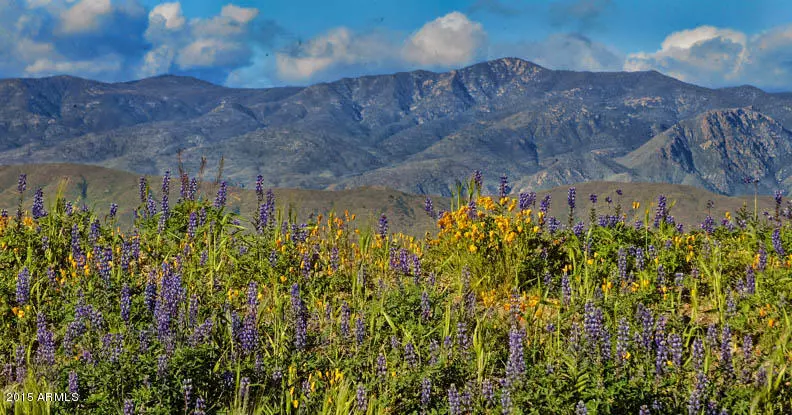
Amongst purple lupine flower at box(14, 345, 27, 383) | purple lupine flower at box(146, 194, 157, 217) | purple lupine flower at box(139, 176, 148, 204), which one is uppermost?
purple lupine flower at box(139, 176, 148, 204)

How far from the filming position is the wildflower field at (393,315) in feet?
15.4

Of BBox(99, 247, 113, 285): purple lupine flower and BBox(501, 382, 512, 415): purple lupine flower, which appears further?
BBox(99, 247, 113, 285): purple lupine flower

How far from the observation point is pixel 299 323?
5754 mm

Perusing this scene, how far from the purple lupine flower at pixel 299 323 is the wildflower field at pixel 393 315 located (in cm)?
3

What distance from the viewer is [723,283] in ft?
25.1

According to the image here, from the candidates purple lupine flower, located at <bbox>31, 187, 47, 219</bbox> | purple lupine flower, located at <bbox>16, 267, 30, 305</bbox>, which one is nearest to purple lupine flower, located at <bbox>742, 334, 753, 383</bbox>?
purple lupine flower, located at <bbox>16, 267, 30, 305</bbox>

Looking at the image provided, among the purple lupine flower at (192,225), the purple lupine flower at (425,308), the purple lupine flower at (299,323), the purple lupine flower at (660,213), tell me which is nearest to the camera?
the purple lupine flower at (299,323)

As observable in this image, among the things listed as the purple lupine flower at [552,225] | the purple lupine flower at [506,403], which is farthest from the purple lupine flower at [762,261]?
the purple lupine flower at [506,403]

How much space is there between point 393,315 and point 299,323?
1148 millimetres

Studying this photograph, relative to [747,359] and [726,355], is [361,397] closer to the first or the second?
[726,355]

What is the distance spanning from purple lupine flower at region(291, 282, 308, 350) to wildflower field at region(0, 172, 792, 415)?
3 cm

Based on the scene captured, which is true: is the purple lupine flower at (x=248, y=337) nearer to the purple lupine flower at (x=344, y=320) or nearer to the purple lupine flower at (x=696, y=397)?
the purple lupine flower at (x=344, y=320)

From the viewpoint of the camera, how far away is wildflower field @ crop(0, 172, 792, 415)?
4680 mm

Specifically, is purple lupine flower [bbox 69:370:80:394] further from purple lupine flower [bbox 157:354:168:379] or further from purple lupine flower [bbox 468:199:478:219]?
purple lupine flower [bbox 468:199:478:219]
